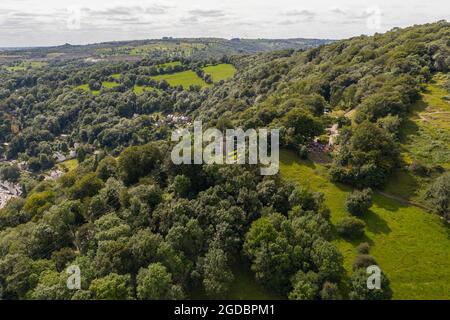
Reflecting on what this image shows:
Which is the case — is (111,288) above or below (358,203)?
below

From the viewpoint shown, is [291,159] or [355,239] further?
[291,159]

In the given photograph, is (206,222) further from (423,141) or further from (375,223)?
(423,141)

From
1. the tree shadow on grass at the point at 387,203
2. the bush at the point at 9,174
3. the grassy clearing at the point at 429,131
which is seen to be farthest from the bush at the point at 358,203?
the bush at the point at 9,174

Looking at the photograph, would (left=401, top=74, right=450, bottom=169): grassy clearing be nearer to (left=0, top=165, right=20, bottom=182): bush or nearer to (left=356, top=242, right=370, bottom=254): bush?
(left=356, top=242, right=370, bottom=254): bush

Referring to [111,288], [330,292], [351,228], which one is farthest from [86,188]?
[351,228]

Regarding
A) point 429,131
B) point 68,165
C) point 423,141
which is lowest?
point 68,165

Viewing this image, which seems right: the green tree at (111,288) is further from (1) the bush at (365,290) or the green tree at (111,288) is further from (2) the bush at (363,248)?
(2) the bush at (363,248)
